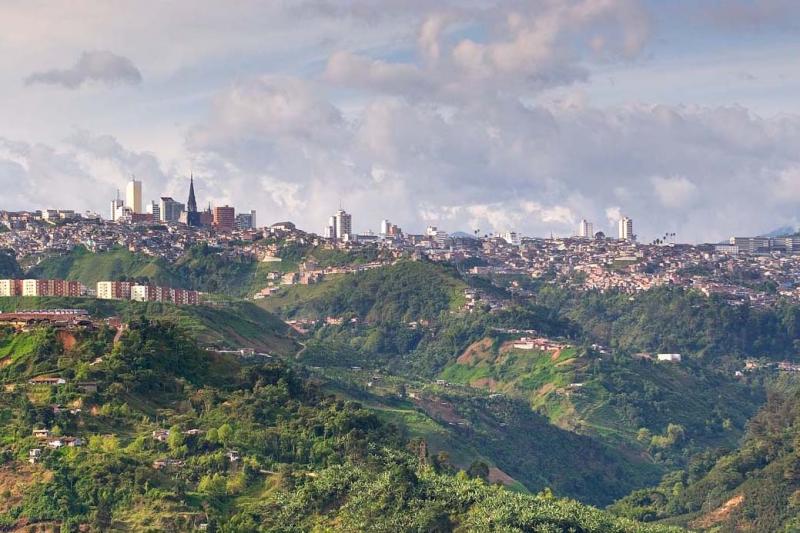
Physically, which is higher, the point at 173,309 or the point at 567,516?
the point at 173,309

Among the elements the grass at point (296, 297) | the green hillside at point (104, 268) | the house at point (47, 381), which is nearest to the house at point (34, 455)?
the house at point (47, 381)

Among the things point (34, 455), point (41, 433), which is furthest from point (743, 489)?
point (34, 455)

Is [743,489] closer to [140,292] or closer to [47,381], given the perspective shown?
[47,381]

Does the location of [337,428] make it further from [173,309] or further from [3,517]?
[173,309]

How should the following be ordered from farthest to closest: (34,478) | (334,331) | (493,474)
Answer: (334,331), (493,474), (34,478)

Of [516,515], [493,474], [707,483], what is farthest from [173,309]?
[516,515]

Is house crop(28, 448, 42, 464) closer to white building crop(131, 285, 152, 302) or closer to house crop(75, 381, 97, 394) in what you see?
house crop(75, 381, 97, 394)
